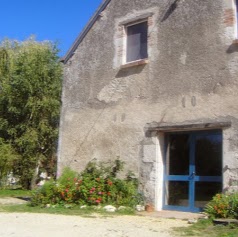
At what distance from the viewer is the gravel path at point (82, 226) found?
6160 millimetres

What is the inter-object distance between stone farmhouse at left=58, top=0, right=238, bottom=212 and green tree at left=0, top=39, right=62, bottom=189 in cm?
694

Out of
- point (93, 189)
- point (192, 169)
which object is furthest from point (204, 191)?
point (93, 189)

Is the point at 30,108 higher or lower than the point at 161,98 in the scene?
higher

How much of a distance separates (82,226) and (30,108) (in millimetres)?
12860

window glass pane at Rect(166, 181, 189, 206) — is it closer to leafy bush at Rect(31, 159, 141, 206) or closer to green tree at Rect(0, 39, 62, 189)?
leafy bush at Rect(31, 159, 141, 206)

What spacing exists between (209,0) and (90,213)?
618cm

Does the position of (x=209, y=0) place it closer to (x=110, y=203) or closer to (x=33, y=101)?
(x=110, y=203)

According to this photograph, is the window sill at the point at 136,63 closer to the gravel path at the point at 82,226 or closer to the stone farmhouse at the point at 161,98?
the stone farmhouse at the point at 161,98

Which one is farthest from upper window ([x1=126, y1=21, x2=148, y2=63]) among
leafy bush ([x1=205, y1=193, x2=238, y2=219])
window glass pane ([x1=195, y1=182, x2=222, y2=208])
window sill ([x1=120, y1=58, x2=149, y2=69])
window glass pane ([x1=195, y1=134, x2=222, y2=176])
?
leafy bush ([x1=205, y1=193, x2=238, y2=219])

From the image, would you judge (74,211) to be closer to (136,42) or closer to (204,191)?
(204,191)

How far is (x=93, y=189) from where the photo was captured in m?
9.94

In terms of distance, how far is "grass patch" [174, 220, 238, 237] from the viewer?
6.16 metres

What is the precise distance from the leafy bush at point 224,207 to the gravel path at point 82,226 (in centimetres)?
64

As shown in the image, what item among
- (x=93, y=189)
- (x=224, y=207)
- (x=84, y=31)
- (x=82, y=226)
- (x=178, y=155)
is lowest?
(x=82, y=226)
